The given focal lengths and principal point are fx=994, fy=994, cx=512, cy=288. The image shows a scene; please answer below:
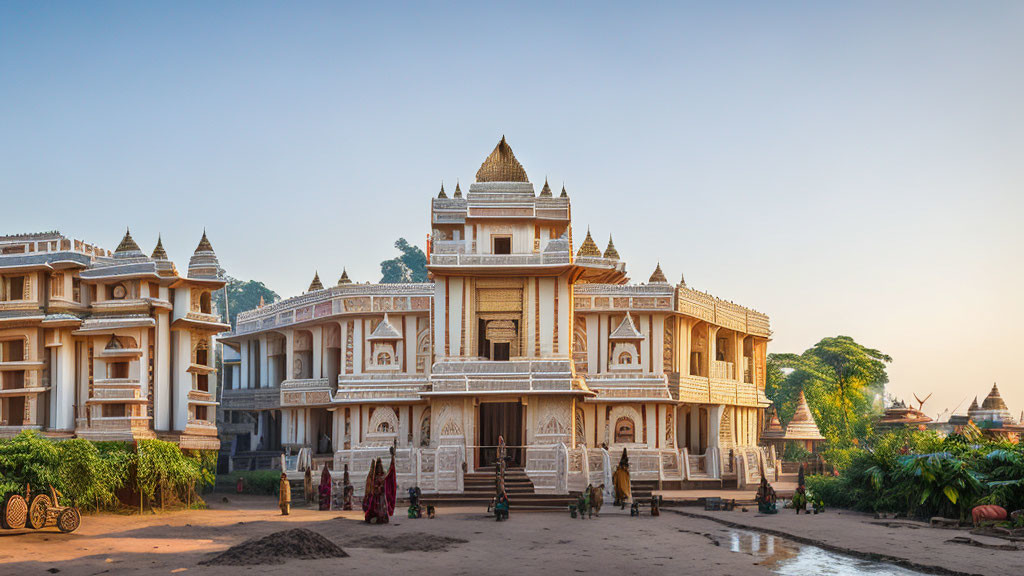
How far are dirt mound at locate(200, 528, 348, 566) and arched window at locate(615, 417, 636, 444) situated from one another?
21.0m

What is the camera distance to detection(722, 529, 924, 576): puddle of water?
17.3 m

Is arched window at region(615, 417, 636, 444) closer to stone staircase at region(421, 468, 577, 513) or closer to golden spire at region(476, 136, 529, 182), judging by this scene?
stone staircase at region(421, 468, 577, 513)

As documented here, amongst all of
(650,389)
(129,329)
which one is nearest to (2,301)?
(129,329)

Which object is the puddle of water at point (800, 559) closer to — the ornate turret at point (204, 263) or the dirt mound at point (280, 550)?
the dirt mound at point (280, 550)

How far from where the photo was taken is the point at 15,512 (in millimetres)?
21875

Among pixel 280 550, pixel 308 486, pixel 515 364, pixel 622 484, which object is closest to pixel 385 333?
pixel 515 364

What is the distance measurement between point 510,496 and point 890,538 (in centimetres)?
1233

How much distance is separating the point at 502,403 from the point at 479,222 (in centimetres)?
693

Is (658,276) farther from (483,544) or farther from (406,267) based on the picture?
(406,267)

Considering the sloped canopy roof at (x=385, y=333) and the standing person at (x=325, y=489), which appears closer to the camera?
the standing person at (x=325, y=489)

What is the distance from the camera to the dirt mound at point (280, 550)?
18172 millimetres

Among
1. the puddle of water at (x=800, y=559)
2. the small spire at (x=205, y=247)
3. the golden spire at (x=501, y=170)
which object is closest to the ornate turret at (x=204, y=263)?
the small spire at (x=205, y=247)

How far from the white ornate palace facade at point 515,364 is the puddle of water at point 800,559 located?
398 inches

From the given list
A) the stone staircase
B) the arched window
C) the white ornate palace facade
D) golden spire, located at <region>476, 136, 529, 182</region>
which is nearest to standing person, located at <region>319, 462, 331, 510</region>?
Result: the white ornate palace facade
